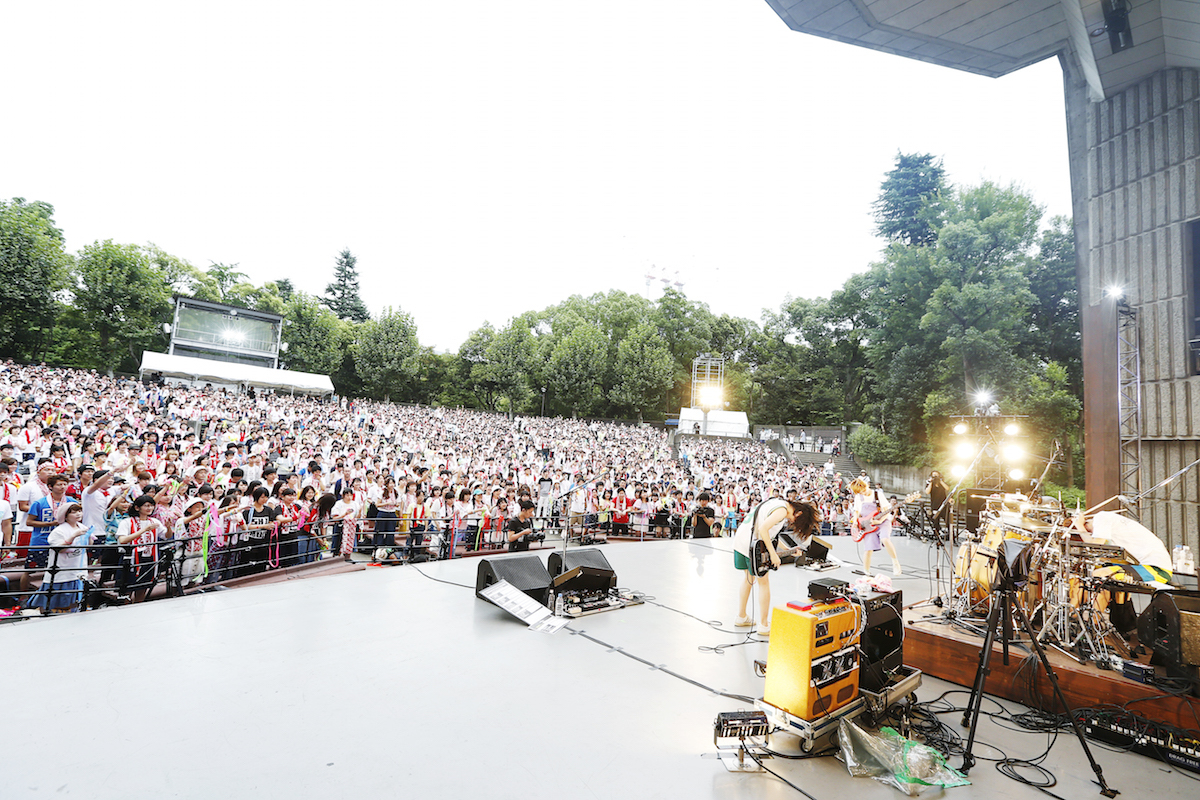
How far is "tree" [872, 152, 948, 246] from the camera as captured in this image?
3375 cm

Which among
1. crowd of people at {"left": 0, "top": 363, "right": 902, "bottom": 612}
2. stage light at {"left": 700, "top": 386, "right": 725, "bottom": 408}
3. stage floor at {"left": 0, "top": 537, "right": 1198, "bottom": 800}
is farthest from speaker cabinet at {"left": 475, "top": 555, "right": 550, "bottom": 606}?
stage light at {"left": 700, "top": 386, "right": 725, "bottom": 408}

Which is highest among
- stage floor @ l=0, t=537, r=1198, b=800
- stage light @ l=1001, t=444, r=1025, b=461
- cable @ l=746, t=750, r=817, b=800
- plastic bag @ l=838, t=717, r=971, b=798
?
stage light @ l=1001, t=444, r=1025, b=461

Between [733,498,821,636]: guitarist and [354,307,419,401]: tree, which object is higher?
[354,307,419,401]: tree

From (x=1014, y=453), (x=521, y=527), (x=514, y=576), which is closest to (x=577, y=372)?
(x=1014, y=453)

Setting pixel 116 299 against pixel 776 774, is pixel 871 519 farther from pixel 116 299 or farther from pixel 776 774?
pixel 116 299

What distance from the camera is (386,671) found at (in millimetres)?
4215

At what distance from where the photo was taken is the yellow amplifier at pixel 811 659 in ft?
10.4

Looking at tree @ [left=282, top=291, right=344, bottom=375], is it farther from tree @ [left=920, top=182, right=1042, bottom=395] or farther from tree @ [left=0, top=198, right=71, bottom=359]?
tree @ [left=920, top=182, right=1042, bottom=395]

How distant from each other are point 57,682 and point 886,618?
5937 millimetres

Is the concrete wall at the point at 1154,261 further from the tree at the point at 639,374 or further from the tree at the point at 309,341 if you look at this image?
the tree at the point at 309,341

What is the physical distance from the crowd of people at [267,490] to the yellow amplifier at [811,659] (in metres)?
2.67

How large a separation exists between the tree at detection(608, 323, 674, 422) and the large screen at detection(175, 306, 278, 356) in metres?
25.6

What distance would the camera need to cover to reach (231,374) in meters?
33.7

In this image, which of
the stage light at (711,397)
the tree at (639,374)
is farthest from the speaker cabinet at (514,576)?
the tree at (639,374)
